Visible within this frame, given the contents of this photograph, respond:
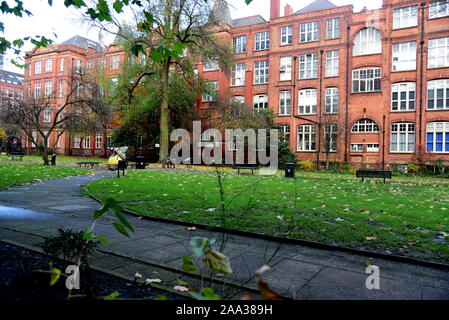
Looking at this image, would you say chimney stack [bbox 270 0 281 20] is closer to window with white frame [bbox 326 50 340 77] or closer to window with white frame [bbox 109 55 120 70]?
window with white frame [bbox 326 50 340 77]

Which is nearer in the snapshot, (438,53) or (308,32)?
(438,53)

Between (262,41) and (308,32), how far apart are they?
570cm

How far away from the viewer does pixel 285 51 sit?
36.5 meters

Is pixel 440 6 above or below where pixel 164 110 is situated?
above

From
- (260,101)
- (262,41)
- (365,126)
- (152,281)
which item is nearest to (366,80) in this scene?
(365,126)

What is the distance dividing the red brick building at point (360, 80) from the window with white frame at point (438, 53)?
8cm

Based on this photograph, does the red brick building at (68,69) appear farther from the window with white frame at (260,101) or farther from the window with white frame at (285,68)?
the window with white frame at (285,68)

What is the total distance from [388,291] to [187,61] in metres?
34.0

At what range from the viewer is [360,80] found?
106ft

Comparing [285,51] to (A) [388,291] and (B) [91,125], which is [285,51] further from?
(A) [388,291]

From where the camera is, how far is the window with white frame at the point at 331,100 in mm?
33594

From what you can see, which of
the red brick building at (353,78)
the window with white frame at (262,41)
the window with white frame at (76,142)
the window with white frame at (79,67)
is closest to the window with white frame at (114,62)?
the window with white frame at (79,67)

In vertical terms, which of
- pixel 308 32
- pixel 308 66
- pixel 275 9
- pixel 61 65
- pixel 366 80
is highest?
pixel 275 9

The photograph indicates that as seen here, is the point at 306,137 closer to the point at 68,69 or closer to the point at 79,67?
the point at 79,67
